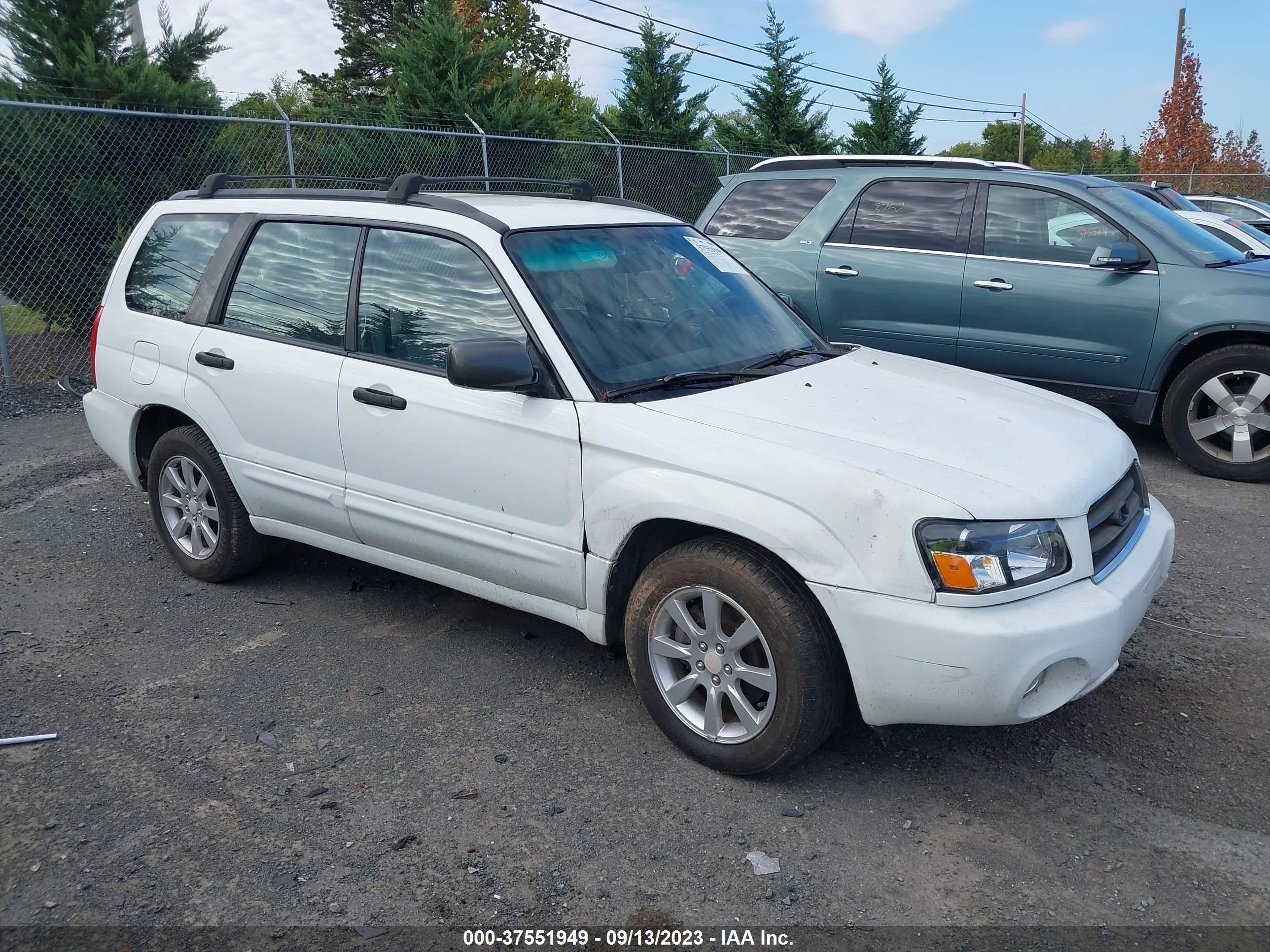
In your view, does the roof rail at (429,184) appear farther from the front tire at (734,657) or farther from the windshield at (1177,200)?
the windshield at (1177,200)

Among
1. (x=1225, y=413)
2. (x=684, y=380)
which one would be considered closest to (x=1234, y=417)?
(x=1225, y=413)

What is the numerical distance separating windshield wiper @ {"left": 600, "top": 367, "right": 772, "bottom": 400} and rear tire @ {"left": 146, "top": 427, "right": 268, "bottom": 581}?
2.13 metres

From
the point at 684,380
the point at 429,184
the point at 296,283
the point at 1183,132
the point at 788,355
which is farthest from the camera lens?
the point at 1183,132

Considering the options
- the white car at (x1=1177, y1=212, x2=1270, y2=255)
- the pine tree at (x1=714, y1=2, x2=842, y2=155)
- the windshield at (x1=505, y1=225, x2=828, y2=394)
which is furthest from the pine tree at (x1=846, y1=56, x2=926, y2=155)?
the windshield at (x1=505, y1=225, x2=828, y2=394)

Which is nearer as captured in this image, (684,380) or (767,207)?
(684,380)

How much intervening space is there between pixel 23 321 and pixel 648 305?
8280mm

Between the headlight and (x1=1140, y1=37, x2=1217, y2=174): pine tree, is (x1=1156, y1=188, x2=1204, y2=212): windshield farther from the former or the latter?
(x1=1140, y1=37, x2=1217, y2=174): pine tree

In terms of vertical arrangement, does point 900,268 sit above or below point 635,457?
above

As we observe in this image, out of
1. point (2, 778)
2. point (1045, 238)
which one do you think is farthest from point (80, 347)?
point (1045, 238)

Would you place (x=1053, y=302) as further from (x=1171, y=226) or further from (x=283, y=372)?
(x=283, y=372)

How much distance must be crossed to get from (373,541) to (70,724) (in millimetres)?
1248

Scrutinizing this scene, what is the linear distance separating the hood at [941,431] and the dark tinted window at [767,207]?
4.21 meters

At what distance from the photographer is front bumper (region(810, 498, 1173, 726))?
9.71ft

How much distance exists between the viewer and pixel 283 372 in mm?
4406
